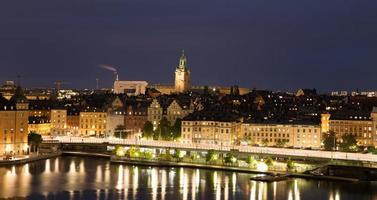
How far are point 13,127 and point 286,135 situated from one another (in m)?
11.9

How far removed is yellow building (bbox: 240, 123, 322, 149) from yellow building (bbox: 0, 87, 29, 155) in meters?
10.1

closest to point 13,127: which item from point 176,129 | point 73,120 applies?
point 176,129

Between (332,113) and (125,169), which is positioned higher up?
(332,113)

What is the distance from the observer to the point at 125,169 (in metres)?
28.0

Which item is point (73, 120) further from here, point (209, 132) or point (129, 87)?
point (129, 87)

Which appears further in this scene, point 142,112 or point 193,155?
point 142,112

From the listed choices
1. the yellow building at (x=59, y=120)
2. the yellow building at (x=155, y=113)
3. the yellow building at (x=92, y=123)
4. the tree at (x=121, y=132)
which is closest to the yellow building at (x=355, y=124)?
the yellow building at (x=155, y=113)

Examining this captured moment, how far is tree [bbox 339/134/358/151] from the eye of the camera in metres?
31.8

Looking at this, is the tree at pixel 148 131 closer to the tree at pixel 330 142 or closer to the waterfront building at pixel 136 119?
the waterfront building at pixel 136 119

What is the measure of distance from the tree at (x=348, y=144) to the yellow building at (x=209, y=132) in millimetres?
4910

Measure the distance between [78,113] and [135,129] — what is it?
4.00 metres

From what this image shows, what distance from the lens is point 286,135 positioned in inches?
1361

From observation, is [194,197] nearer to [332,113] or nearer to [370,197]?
[370,197]

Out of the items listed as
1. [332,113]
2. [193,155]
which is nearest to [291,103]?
[332,113]
